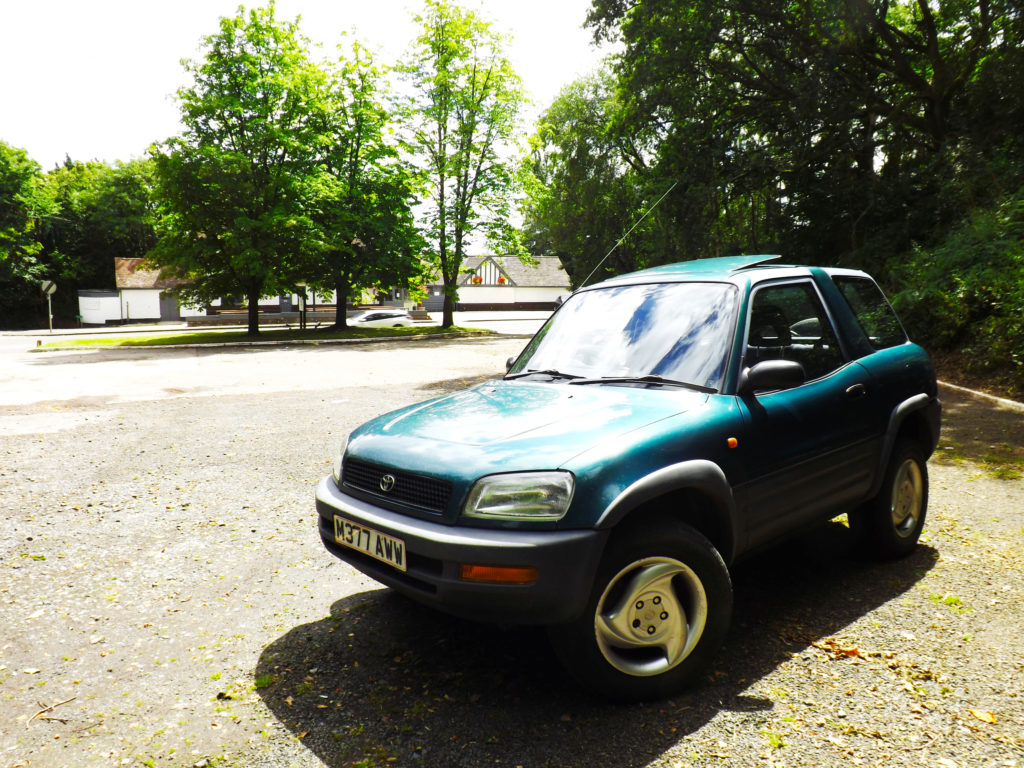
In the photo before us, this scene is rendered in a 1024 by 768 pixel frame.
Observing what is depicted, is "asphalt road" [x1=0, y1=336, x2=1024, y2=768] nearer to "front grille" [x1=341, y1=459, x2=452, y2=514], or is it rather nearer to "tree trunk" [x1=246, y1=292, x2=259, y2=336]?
"front grille" [x1=341, y1=459, x2=452, y2=514]

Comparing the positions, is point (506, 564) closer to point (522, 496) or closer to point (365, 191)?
point (522, 496)

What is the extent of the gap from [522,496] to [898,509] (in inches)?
120

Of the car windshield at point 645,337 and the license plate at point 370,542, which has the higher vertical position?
the car windshield at point 645,337

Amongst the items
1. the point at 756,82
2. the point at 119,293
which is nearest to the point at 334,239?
the point at 756,82

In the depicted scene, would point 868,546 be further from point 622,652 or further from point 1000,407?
point 1000,407

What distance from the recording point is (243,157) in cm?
2744

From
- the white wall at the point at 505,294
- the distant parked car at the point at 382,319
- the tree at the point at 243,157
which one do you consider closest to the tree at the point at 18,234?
the distant parked car at the point at 382,319

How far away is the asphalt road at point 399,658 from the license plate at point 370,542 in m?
0.62

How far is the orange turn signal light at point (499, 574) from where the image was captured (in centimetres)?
256

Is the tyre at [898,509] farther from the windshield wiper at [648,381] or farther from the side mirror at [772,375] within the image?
the windshield wiper at [648,381]

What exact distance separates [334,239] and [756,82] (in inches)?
735

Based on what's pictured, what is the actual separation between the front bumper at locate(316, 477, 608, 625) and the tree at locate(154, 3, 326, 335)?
89.4 feet

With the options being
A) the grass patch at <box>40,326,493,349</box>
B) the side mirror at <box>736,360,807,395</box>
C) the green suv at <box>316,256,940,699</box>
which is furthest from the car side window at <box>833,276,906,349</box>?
the grass patch at <box>40,326,493,349</box>

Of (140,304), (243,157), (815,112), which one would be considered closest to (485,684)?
(815,112)
